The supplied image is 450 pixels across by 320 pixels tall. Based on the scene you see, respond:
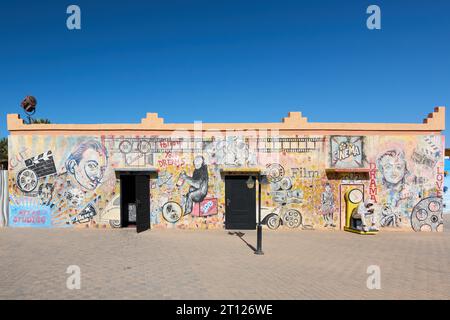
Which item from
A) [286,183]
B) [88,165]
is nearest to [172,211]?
[88,165]

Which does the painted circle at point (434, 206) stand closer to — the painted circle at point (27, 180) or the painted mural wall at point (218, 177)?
the painted mural wall at point (218, 177)

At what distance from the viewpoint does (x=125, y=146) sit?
13.2 meters

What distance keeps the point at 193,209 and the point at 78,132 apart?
624cm

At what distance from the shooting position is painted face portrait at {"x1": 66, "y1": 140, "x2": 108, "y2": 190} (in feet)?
42.9

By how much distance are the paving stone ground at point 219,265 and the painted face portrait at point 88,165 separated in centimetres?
227

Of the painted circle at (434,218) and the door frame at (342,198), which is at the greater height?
the door frame at (342,198)

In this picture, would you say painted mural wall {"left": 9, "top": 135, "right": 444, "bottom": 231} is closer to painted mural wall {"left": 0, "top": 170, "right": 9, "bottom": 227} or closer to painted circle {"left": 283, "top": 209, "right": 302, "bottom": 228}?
painted circle {"left": 283, "top": 209, "right": 302, "bottom": 228}

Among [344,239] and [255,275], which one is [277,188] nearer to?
[344,239]

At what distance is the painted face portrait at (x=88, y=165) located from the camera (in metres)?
13.1

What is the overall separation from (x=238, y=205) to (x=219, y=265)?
5404 millimetres

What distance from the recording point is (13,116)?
13.5 metres

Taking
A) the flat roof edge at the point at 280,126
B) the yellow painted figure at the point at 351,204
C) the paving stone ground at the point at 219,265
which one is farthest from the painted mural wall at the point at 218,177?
the paving stone ground at the point at 219,265

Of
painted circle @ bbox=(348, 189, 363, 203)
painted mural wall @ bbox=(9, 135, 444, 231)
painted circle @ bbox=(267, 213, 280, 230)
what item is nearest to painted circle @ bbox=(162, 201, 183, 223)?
painted mural wall @ bbox=(9, 135, 444, 231)
